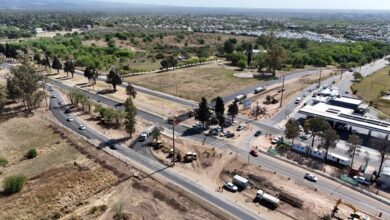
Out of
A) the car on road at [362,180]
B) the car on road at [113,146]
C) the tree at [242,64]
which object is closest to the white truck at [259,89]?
the tree at [242,64]

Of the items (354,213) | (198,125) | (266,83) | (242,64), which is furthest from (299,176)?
(242,64)

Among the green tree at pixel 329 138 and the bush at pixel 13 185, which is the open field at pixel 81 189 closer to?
the bush at pixel 13 185

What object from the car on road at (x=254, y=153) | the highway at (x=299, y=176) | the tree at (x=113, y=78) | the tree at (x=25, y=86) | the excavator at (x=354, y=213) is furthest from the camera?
the tree at (x=113, y=78)

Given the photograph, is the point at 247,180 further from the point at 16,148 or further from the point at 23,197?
the point at 16,148

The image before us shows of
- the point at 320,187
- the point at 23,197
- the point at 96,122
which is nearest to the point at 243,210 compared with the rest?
the point at 320,187

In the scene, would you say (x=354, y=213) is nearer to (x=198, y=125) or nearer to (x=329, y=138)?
(x=329, y=138)
